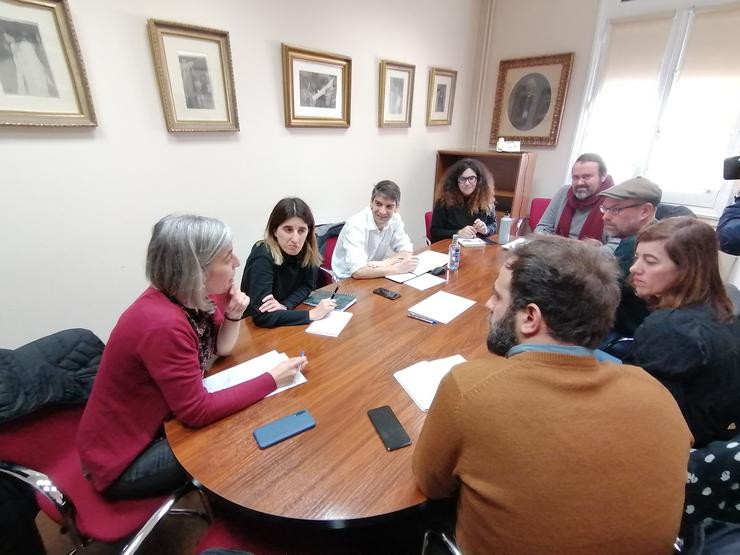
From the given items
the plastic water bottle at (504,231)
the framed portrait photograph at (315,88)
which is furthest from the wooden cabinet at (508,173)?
the framed portrait photograph at (315,88)

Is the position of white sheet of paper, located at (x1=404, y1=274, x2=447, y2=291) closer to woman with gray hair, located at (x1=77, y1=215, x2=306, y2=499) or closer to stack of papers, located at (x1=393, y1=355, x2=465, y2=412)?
stack of papers, located at (x1=393, y1=355, x2=465, y2=412)

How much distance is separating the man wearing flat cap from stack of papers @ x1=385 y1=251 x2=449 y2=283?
38.3 inches

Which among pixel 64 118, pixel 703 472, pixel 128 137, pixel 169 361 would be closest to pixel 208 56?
pixel 128 137

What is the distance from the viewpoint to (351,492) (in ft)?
2.70

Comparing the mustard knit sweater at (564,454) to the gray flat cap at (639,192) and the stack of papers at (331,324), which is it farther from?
the gray flat cap at (639,192)

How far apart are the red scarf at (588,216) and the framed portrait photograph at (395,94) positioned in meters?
1.70

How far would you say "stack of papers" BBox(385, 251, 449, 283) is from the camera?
81.0 inches

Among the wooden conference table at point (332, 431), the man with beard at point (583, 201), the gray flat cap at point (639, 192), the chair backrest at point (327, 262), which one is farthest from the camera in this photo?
the man with beard at point (583, 201)

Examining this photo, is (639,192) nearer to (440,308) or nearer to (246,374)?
(440,308)

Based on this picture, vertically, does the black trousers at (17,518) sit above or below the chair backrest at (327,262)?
below

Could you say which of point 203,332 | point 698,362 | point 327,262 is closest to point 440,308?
point 698,362

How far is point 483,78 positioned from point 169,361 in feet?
14.5

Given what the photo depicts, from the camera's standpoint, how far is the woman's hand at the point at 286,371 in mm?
1125

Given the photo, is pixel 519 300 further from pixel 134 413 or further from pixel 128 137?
pixel 128 137
